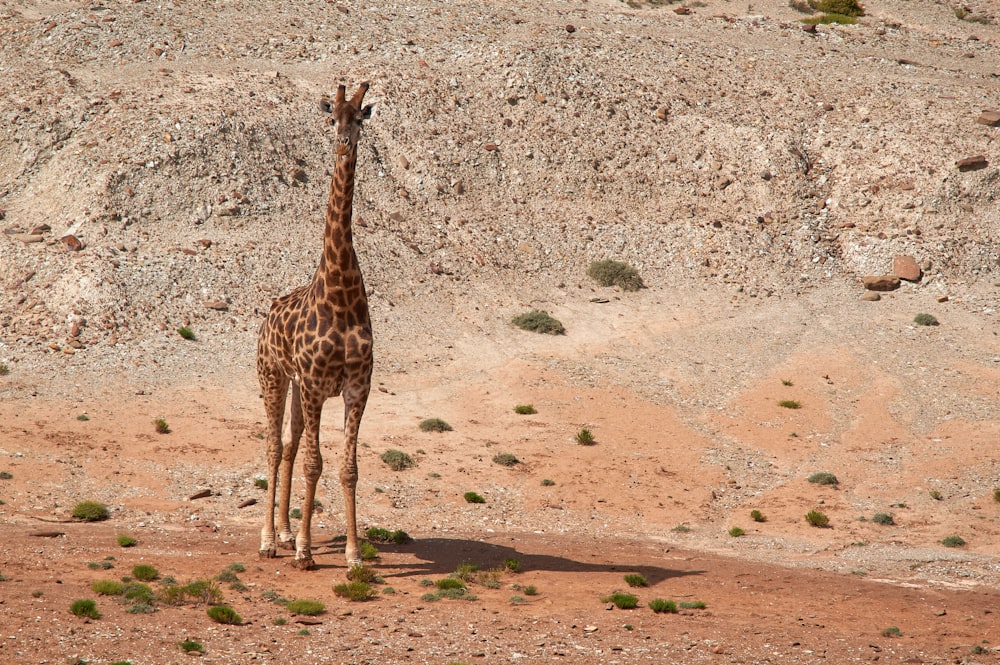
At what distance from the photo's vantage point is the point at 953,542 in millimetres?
24109

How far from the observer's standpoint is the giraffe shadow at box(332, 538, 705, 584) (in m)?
19.0

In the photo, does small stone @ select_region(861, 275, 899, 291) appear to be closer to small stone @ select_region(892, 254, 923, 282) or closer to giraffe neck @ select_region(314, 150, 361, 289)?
Result: small stone @ select_region(892, 254, 923, 282)

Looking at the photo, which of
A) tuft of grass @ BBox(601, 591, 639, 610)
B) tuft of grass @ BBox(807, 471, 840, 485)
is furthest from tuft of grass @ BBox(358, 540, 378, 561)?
tuft of grass @ BBox(807, 471, 840, 485)

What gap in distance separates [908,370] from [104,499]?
29.0 meters

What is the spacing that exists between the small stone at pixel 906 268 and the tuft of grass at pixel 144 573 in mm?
38096

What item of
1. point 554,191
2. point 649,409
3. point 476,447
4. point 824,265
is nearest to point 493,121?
point 554,191

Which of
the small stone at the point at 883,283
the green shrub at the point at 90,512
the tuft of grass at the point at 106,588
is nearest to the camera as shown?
the tuft of grass at the point at 106,588

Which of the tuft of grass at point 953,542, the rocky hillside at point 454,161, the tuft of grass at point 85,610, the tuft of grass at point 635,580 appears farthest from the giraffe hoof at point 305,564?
the rocky hillside at point 454,161

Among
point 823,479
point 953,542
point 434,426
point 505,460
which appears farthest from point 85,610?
point 823,479

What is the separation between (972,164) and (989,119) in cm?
434

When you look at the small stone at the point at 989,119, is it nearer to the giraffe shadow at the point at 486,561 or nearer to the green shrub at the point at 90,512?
the giraffe shadow at the point at 486,561

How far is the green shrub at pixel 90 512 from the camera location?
21406 millimetres

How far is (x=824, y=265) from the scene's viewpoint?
46.4 metres

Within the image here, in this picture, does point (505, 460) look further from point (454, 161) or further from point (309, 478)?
point (454, 161)
